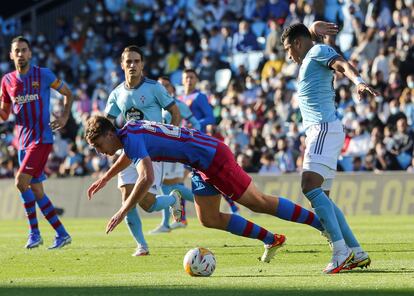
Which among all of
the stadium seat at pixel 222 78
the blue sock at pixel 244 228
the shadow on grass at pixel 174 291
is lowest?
the shadow on grass at pixel 174 291

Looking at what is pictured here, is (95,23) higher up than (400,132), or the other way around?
(95,23)

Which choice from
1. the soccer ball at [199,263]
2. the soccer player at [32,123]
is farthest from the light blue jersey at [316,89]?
the soccer player at [32,123]

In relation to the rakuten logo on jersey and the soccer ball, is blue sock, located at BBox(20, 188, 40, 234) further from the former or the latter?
the soccer ball

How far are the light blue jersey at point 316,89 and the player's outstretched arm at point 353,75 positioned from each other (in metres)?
0.27

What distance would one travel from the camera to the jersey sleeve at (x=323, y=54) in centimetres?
948

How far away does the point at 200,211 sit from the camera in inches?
396

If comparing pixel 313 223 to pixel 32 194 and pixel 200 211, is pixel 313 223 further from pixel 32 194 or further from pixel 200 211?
pixel 32 194

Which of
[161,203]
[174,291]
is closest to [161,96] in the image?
[161,203]

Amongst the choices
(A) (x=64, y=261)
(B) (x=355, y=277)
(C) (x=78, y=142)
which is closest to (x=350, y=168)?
(C) (x=78, y=142)

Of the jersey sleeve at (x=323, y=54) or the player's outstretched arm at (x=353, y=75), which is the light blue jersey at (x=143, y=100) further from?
the player's outstretched arm at (x=353, y=75)

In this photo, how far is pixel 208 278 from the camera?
933cm

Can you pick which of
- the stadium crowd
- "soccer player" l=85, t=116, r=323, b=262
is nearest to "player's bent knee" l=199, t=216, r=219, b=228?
"soccer player" l=85, t=116, r=323, b=262

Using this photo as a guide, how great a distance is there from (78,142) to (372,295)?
2197 centimetres

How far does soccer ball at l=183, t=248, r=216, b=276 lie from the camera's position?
9445 mm
